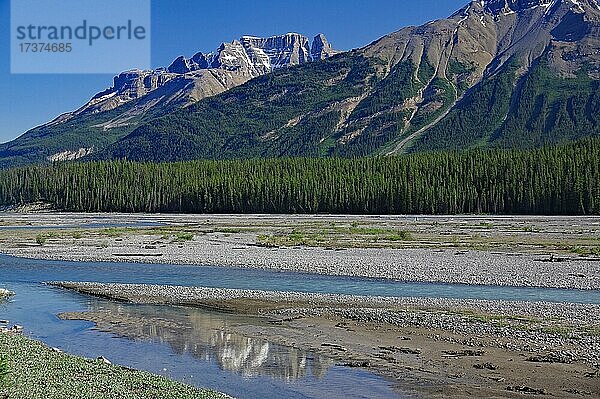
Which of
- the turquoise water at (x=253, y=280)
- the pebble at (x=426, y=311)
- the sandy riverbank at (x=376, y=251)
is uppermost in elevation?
the sandy riverbank at (x=376, y=251)

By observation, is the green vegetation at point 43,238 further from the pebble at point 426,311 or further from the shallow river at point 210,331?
the pebble at point 426,311

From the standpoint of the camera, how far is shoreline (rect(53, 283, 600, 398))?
71.8 feet

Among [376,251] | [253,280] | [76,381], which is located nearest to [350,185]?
[376,251]

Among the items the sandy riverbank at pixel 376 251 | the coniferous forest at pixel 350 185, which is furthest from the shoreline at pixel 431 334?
the coniferous forest at pixel 350 185

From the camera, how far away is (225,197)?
562 ft

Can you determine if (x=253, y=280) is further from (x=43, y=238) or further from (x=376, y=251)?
(x=43, y=238)

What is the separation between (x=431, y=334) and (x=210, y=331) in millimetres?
9623

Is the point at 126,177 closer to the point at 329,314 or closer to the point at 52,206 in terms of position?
the point at 52,206

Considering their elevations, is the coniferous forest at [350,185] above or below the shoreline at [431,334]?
above

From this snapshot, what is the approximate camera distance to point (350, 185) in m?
162

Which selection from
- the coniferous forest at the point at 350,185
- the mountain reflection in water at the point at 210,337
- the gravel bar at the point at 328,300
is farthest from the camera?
the coniferous forest at the point at 350,185

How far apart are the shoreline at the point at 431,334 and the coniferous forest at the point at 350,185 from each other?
116097 millimetres

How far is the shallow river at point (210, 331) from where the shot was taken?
22.2 metres

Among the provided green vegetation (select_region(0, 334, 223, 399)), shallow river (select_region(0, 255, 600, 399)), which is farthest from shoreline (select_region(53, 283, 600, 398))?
green vegetation (select_region(0, 334, 223, 399))
